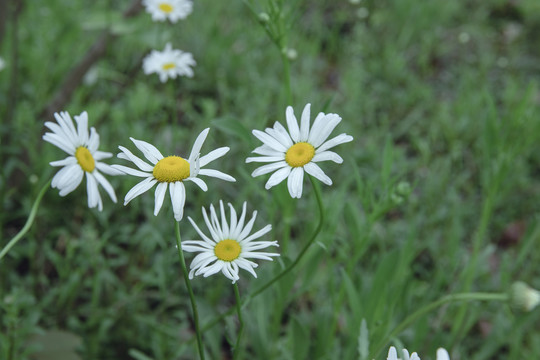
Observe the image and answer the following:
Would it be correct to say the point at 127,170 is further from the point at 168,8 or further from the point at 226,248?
the point at 168,8

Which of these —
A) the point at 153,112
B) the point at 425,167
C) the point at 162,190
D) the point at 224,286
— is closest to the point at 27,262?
the point at 224,286

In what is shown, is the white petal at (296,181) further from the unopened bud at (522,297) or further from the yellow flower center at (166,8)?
the yellow flower center at (166,8)

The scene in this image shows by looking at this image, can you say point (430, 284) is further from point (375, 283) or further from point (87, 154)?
point (87, 154)

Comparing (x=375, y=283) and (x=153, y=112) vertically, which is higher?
(x=153, y=112)

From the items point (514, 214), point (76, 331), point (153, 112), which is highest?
point (153, 112)

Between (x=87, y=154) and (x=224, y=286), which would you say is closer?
(x=87, y=154)

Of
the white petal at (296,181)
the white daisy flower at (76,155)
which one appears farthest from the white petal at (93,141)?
the white petal at (296,181)
